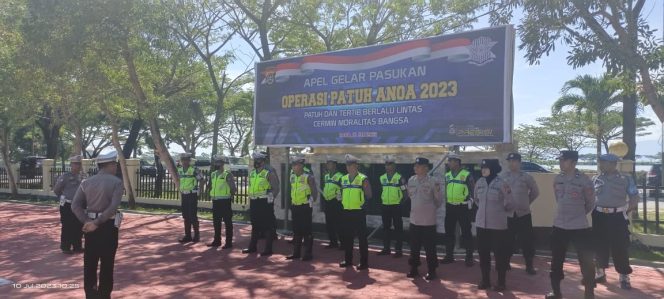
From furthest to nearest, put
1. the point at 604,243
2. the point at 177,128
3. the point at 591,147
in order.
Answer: the point at 591,147, the point at 177,128, the point at 604,243

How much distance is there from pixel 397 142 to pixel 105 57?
29.4 ft

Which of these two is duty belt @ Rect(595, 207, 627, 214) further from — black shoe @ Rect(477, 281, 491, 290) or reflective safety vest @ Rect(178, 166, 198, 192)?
reflective safety vest @ Rect(178, 166, 198, 192)

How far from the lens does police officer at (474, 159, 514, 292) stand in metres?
6.57

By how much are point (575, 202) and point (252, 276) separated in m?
4.30

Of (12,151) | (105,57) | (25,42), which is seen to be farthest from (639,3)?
(12,151)

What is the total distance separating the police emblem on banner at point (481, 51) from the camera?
877 cm

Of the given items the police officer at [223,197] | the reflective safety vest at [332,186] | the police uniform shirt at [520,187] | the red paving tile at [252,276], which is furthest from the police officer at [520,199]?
the police officer at [223,197]

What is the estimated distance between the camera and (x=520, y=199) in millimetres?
7195

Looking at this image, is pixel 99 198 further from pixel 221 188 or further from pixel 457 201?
pixel 457 201

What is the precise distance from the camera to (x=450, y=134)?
9219 mm

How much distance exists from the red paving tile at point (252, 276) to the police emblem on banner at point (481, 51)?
3.29 meters

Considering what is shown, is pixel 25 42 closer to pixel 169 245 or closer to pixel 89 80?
pixel 89 80

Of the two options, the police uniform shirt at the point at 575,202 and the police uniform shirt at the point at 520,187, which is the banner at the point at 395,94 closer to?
the police uniform shirt at the point at 520,187

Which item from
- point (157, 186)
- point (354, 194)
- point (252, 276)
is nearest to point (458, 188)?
point (354, 194)
